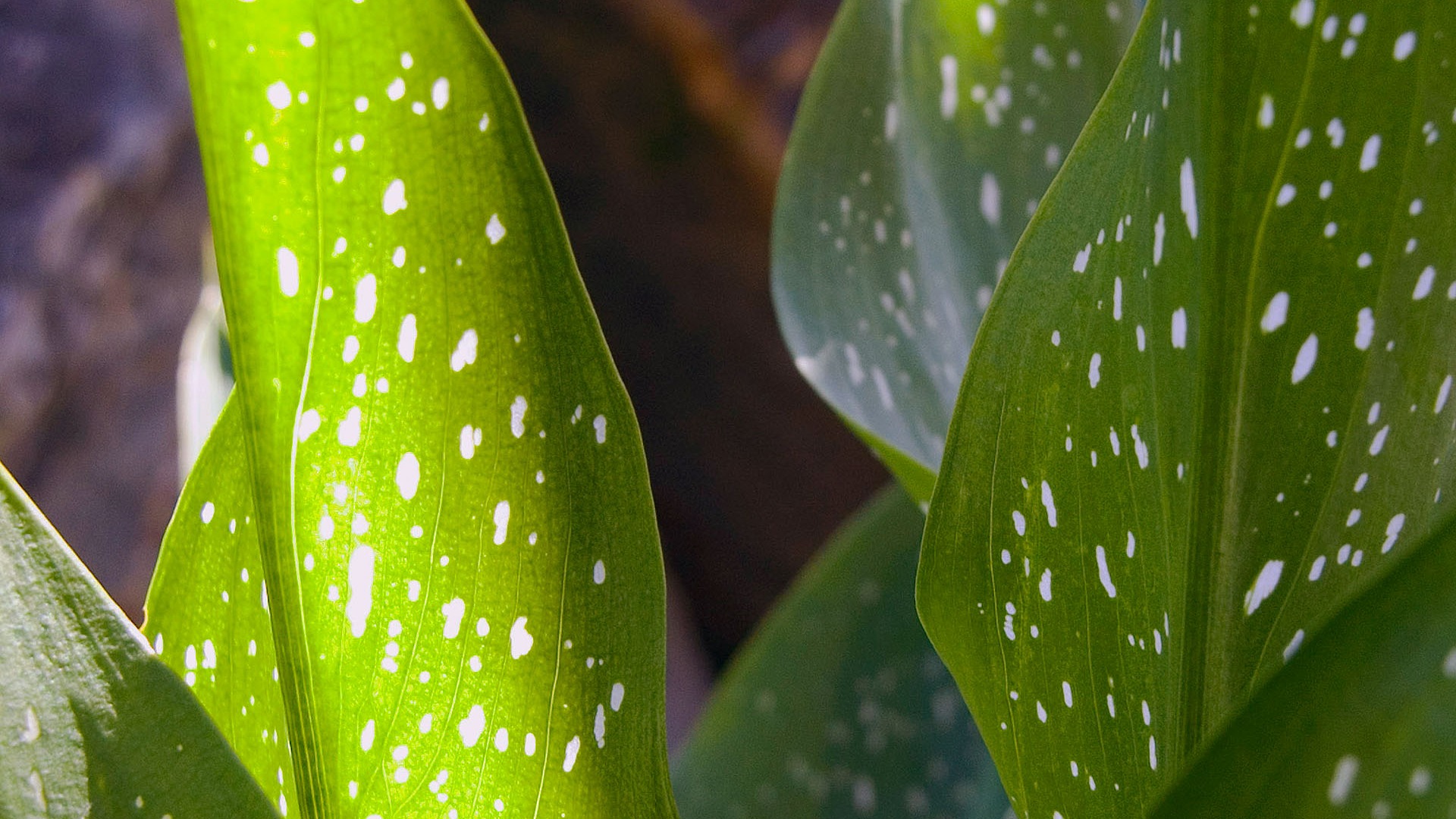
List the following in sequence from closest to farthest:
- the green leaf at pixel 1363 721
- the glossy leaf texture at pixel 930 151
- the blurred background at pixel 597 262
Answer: the green leaf at pixel 1363 721 → the glossy leaf texture at pixel 930 151 → the blurred background at pixel 597 262

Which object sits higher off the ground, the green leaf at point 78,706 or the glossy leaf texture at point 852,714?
the green leaf at point 78,706

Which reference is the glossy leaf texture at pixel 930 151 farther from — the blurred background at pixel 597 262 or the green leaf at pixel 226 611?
the blurred background at pixel 597 262

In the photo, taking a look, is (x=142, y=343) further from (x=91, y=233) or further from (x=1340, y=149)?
(x=1340, y=149)

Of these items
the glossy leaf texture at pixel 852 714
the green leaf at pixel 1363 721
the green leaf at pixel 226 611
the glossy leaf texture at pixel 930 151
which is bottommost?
the glossy leaf texture at pixel 852 714

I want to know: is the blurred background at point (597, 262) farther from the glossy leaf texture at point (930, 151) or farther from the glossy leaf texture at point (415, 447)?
the glossy leaf texture at point (415, 447)

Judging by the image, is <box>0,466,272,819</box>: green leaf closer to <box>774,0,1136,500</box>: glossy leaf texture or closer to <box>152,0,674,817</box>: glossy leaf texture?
<box>152,0,674,817</box>: glossy leaf texture

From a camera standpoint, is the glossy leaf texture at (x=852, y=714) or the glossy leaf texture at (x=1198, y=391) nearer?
the glossy leaf texture at (x=1198, y=391)

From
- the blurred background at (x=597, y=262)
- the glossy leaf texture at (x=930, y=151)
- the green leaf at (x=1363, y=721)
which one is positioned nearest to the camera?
the green leaf at (x=1363, y=721)

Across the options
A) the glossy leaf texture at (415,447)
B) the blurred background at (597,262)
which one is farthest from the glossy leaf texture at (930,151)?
the blurred background at (597,262)

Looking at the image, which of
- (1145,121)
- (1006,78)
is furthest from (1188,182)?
(1006,78)

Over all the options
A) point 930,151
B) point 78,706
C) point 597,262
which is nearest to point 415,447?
point 78,706
